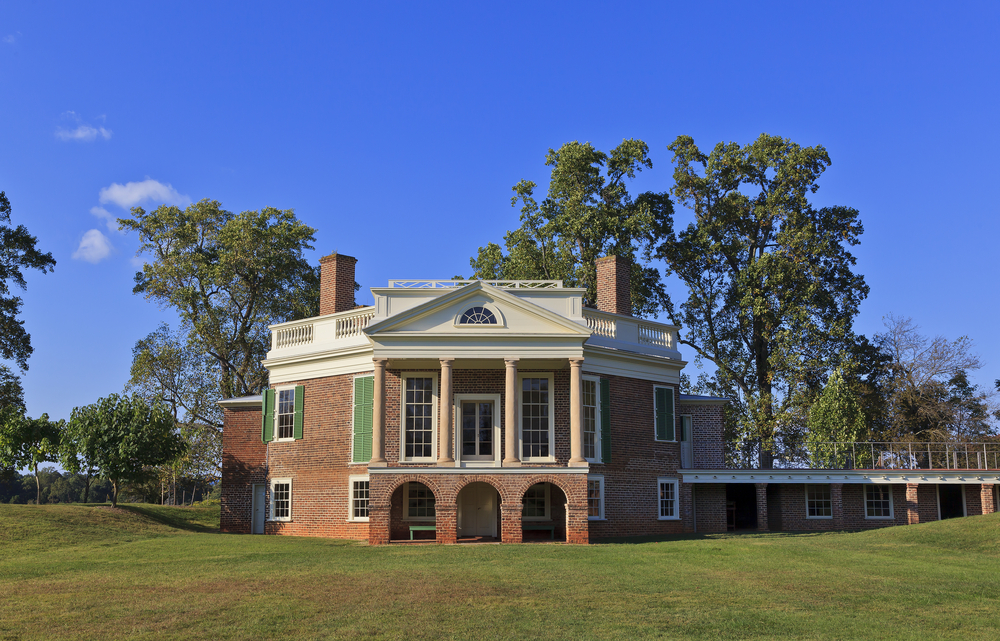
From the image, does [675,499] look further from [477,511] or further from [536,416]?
[477,511]

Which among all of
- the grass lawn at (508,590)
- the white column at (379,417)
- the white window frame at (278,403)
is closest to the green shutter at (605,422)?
the grass lawn at (508,590)

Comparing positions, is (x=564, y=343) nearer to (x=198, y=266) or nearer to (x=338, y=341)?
(x=338, y=341)

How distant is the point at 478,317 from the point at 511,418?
3.05 m

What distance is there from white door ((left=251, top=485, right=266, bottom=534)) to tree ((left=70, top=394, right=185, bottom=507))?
3758mm

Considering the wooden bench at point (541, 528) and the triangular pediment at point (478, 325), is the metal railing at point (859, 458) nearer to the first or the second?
the wooden bench at point (541, 528)

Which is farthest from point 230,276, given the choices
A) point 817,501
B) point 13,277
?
point 817,501

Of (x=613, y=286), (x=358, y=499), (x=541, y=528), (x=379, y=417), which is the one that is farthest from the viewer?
(x=613, y=286)

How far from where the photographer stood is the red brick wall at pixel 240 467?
28.2 m

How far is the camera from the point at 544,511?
25.0 m

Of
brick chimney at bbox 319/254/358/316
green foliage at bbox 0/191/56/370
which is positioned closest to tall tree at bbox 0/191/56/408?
green foliage at bbox 0/191/56/370

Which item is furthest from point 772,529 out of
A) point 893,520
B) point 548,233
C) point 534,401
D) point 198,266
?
point 198,266

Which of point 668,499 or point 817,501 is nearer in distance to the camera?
point 668,499

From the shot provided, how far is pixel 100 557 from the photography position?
712 inches

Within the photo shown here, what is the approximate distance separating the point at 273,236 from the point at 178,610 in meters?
30.8
